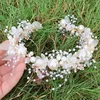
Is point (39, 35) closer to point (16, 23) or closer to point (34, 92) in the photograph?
point (16, 23)

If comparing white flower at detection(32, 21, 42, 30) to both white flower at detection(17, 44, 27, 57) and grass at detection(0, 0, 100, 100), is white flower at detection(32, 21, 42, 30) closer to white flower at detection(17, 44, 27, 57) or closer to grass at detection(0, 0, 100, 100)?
grass at detection(0, 0, 100, 100)

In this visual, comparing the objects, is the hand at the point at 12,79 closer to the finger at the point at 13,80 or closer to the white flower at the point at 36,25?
the finger at the point at 13,80

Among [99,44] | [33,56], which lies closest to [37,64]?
[33,56]

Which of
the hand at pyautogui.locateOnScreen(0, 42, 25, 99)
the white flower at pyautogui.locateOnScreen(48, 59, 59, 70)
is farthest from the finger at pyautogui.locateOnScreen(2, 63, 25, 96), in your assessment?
the white flower at pyautogui.locateOnScreen(48, 59, 59, 70)

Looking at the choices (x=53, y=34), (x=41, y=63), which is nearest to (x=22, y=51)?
(x=41, y=63)

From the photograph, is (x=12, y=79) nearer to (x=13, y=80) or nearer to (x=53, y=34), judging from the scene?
(x=13, y=80)

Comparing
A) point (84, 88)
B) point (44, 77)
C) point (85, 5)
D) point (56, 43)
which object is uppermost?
point (85, 5)
